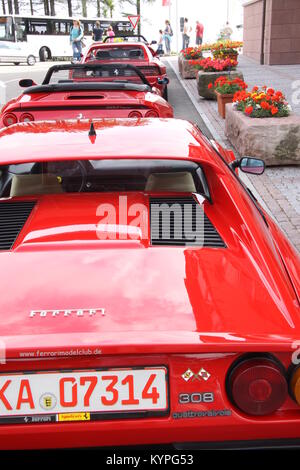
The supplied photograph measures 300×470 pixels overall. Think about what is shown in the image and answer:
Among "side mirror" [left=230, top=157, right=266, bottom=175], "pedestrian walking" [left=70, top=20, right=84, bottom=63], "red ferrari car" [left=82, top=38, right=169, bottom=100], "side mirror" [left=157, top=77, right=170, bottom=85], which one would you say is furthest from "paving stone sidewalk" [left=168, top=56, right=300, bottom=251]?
"pedestrian walking" [left=70, top=20, right=84, bottom=63]

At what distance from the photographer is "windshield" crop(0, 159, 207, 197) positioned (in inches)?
122

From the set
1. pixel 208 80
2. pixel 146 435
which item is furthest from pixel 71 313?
pixel 208 80

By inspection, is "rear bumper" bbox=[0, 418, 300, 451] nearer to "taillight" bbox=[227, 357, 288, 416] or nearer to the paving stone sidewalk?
"taillight" bbox=[227, 357, 288, 416]

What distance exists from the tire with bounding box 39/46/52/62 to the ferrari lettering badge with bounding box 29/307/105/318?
36665 mm

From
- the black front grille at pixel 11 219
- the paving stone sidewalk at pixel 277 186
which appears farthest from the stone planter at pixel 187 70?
the black front grille at pixel 11 219

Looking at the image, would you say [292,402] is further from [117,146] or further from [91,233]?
[117,146]

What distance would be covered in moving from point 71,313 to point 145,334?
0.27 m

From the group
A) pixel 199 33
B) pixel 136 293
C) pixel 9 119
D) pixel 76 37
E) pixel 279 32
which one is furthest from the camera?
pixel 199 33

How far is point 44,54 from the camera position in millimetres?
36312

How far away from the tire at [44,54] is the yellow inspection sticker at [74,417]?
36892 millimetres

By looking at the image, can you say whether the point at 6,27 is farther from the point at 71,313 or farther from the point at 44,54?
the point at 71,313

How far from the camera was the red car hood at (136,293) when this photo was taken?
1733mm

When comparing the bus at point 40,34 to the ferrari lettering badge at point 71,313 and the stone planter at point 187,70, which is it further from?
the ferrari lettering badge at point 71,313
